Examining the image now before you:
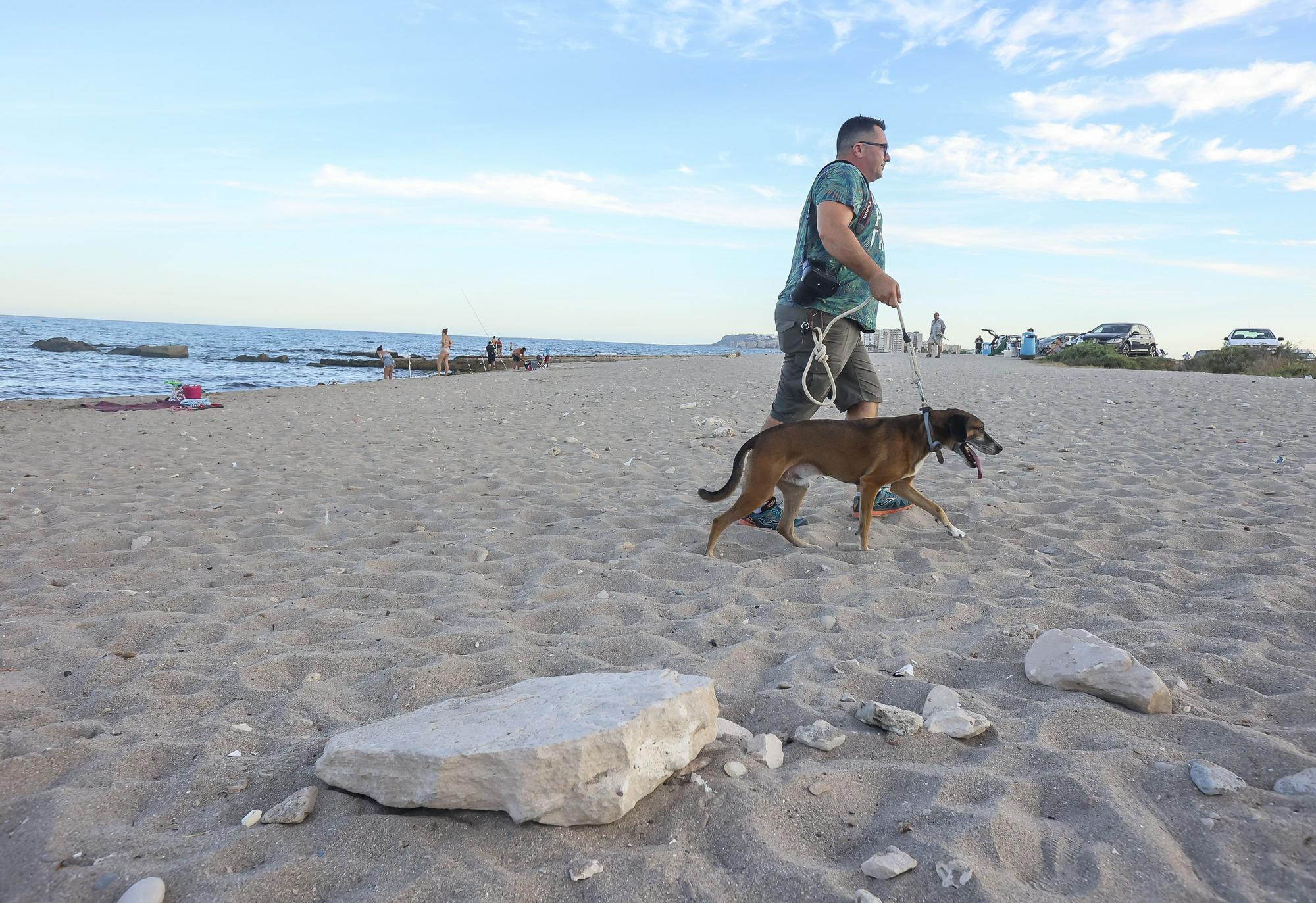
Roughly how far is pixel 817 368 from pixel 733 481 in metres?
0.92

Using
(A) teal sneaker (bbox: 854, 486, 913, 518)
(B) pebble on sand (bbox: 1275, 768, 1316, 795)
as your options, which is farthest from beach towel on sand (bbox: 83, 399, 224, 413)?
(B) pebble on sand (bbox: 1275, 768, 1316, 795)

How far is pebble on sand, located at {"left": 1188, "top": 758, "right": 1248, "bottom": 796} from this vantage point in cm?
192

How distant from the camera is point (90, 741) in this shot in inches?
91.0

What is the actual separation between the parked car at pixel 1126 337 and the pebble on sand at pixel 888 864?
3182 cm

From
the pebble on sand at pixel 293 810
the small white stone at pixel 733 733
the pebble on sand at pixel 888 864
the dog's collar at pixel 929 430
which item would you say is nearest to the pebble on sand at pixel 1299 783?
the pebble on sand at pixel 888 864

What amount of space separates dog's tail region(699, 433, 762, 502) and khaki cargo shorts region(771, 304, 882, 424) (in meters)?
0.48

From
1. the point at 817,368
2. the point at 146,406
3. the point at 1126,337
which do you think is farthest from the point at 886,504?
the point at 1126,337

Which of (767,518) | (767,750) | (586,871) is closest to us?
(586,871)

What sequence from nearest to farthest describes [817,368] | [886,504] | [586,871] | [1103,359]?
[586,871]
[817,368]
[886,504]
[1103,359]

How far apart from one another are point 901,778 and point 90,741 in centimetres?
247

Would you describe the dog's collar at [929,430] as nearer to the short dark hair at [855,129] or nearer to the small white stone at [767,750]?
the short dark hair at [855,129]

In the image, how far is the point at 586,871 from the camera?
1.74 meters

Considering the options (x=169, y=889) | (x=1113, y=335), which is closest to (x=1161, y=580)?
(x=169, y=889)

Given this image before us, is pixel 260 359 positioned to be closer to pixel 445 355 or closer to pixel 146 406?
pixel 445 355
